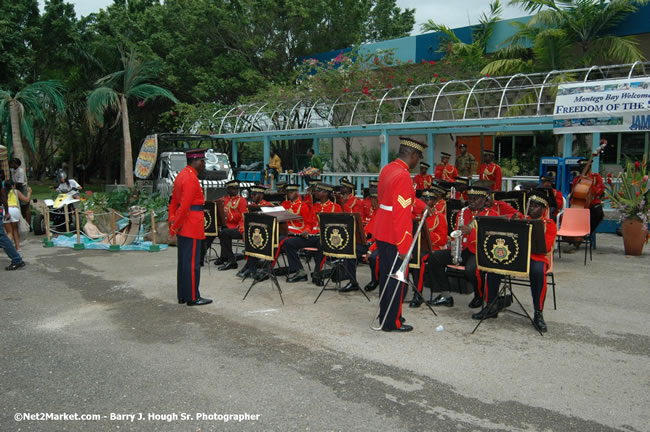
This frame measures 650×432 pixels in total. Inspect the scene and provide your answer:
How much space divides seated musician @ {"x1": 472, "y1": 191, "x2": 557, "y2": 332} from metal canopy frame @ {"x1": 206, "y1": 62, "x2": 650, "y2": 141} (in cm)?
634

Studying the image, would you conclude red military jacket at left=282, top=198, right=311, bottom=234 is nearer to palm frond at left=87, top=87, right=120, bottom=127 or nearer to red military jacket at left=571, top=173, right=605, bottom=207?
red military jacket at left=571, top=173, right=605, bottom=207

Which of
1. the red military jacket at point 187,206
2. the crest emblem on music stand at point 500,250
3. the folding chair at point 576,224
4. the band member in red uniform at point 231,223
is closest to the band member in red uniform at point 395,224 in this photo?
the crest emblem on music stand at point 500,250

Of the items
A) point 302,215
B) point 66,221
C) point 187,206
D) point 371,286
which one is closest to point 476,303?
point 371,286

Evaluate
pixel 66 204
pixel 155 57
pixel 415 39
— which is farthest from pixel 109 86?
pixel 415 39

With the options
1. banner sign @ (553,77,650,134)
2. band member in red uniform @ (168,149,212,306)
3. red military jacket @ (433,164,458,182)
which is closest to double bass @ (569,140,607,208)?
banner sign @ (553,77,650,134)

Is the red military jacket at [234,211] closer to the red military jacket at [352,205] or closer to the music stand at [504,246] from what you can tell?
the red military jacket at [352,205]

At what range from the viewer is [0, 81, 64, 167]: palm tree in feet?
57.9

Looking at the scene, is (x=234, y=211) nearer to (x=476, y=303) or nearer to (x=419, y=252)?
(x=419, y=252)

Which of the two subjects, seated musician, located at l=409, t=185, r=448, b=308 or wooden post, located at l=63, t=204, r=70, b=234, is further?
wooden post, located at l=63, t=204, r=70, b=234

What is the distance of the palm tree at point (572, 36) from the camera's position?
1552 cm

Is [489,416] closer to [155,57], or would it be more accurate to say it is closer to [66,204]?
[66,204]

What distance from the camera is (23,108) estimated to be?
59.3ft

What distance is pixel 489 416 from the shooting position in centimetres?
392

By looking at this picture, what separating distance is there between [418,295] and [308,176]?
29.1 feet
